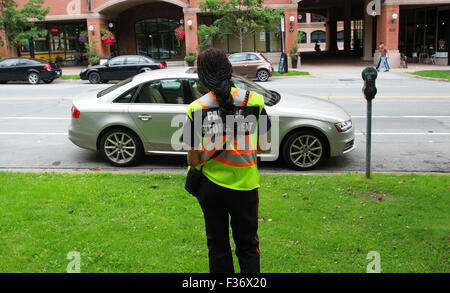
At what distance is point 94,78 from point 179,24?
50.0 feet

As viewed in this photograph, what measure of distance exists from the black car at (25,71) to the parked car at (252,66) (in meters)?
9.75

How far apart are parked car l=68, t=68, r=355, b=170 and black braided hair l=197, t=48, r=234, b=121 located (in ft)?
13.3

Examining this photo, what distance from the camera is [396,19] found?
30078 millimetres

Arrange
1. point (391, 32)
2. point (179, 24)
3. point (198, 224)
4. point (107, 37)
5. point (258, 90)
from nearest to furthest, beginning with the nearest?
point (198, 224) → point (258, 90) → point (391, 32) → point (107, 37) → point (179, 24)

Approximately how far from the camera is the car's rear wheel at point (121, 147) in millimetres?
7695

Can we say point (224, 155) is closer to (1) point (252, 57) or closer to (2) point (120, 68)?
(1) point (252, 57)

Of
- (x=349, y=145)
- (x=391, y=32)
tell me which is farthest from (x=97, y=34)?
(x=349, y=145)

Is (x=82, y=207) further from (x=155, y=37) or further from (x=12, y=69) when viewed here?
(x=155, y=37)

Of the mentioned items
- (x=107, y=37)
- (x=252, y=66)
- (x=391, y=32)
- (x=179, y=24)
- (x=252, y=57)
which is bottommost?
(x=252, y=66)

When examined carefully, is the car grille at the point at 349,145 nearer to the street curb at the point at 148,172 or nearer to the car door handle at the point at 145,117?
the street curb at the point at 148,172

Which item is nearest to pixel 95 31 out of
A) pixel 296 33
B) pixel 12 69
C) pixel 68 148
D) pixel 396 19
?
pixel 12 69

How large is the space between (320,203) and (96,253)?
269cm

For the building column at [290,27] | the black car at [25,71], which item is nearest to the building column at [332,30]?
the building column at [290,27]

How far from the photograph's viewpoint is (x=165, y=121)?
24.5ft
